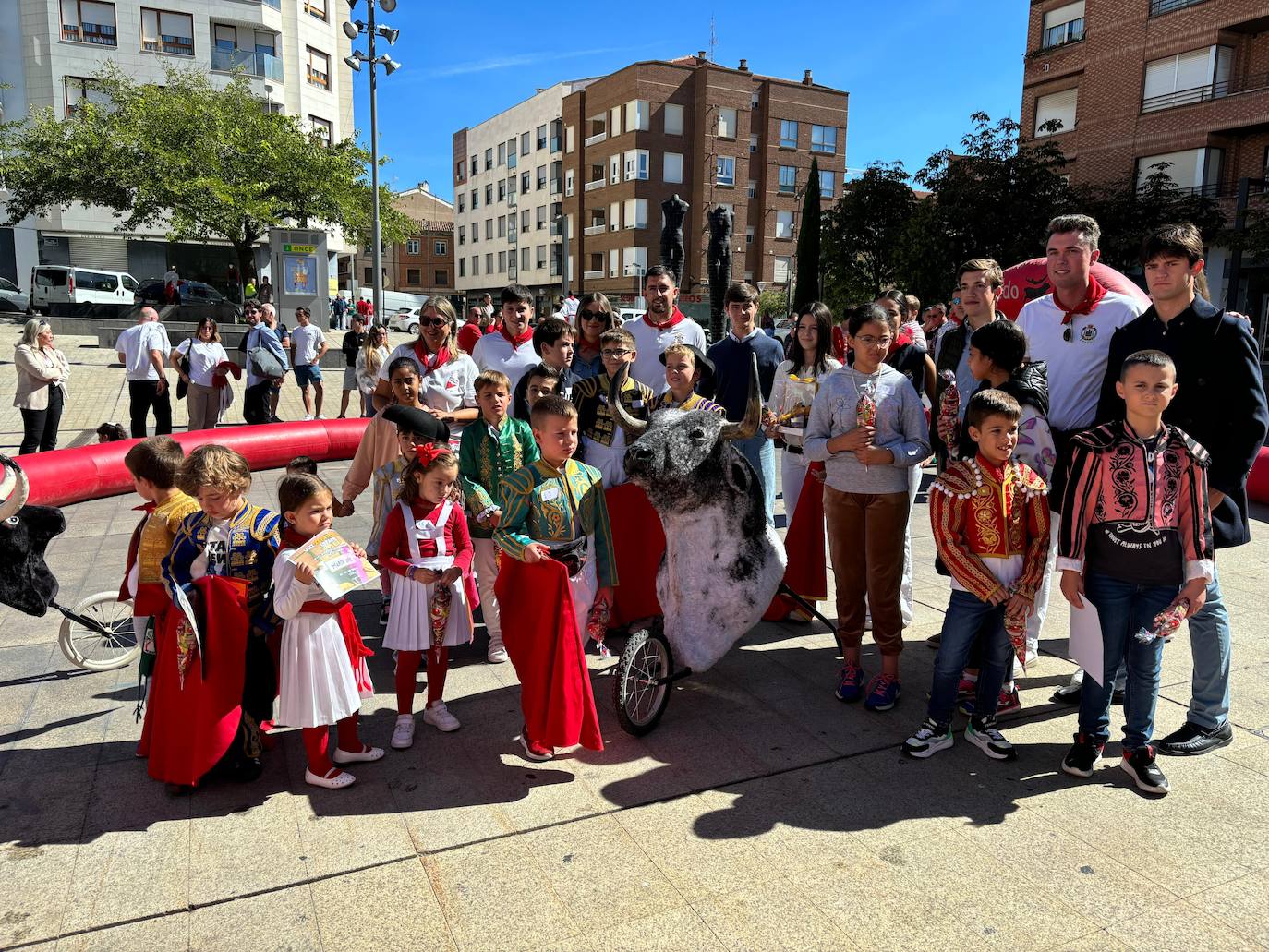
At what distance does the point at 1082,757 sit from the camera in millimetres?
3797

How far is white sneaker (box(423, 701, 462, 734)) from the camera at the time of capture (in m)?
4.21

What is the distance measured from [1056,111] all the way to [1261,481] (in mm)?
27983

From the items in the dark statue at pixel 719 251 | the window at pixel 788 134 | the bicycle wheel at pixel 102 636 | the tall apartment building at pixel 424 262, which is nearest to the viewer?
the bicycle wheel at pixel 102 636

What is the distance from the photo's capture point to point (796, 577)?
18.5 feet

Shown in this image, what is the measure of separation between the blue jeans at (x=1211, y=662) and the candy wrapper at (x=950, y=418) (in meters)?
1.27

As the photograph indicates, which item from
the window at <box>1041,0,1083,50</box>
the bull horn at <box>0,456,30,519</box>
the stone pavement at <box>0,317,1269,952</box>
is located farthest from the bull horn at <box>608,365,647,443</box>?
the window at <box>1041,0,1083,50</box>

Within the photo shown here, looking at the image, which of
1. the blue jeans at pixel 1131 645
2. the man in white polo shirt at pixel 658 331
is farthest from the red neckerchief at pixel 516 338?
the blue jeans at pixel 1131 645

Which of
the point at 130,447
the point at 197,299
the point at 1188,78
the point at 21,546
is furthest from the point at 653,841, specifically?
the point at 1188,78

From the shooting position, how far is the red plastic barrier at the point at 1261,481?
9.30m

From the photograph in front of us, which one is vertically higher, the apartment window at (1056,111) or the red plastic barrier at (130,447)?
the apartment window at (1056,111)

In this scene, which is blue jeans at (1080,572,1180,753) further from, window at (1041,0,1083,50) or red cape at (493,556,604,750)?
window at (1041,0,1083,50)

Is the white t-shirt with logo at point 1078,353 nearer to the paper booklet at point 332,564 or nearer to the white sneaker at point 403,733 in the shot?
the paper booklet at point 332,564

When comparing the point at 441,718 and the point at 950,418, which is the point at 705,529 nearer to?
the point at 950,418

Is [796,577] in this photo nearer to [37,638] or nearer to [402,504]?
[402,504]
